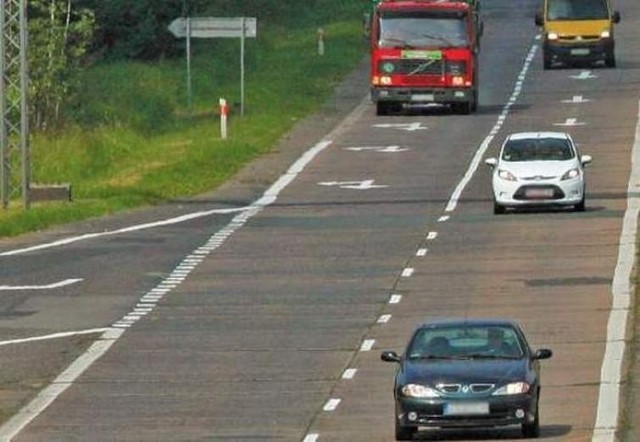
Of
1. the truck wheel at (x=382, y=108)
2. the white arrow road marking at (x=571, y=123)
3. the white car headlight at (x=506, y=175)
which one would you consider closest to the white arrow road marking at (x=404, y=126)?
the truck wheel at (x=382, y=108)

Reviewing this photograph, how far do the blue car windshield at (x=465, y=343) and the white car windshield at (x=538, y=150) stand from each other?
2249 centimetres

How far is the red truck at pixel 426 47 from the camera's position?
6569cm

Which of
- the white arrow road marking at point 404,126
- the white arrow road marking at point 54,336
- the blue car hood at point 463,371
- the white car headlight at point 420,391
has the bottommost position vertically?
the white arrow road marking at point 404,126

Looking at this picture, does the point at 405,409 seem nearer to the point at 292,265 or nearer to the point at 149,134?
the point at 292,265

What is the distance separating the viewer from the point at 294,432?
26797mm

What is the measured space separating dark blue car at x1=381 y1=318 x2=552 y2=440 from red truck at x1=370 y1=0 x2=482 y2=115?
40220 mm

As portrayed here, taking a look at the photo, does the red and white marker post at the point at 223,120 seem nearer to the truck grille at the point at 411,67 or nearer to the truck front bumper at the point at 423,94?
the truck grille at the point at 411,67

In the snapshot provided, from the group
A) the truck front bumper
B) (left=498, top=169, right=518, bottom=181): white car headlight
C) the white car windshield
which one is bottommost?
the truck front bumper

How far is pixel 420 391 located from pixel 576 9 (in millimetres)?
55548

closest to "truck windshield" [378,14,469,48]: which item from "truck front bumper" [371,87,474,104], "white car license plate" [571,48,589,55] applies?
"truck front bumper" [371,87,474,104]

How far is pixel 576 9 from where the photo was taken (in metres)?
79.4

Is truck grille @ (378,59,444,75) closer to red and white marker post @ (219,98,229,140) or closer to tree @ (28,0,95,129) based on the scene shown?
red and white marker post @ (219,98,229,140)

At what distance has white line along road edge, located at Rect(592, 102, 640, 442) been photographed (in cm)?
2688

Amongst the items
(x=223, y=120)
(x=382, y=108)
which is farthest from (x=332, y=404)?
(x=382, y=108)
